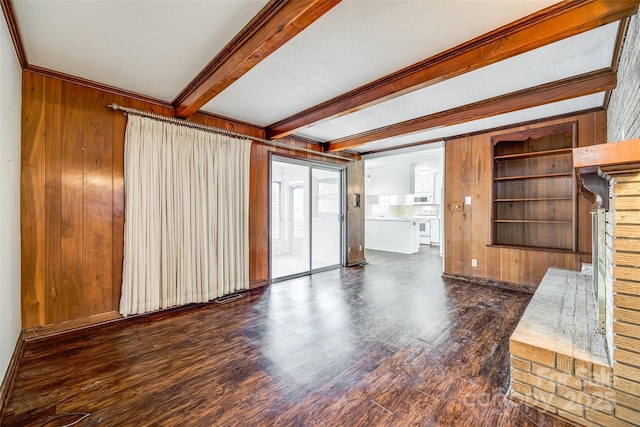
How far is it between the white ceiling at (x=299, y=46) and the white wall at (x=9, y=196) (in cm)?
30

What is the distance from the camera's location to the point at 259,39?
185 centimetres

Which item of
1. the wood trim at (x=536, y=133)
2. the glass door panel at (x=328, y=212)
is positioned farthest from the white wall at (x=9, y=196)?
the wood trim at (x=536, y=133)

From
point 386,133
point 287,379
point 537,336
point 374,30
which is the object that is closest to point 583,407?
point 537,336

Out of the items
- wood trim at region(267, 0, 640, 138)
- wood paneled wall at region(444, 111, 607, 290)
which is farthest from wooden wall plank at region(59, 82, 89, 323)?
wood paneled wall at region(444, 111, 607, 290)

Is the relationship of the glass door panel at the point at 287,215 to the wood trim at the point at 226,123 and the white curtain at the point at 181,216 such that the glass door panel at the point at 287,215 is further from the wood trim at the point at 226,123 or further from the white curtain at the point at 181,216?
the white curtain at the point at 181,216

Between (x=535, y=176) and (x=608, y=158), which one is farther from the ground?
(x=535, y=176)

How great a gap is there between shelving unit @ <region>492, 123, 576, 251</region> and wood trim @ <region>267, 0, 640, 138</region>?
8.57 feet

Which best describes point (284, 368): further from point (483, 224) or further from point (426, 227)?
point (426, 227)

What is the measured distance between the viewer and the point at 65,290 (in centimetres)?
263

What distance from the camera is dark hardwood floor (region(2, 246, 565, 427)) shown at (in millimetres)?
1587

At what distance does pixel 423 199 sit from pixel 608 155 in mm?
7393

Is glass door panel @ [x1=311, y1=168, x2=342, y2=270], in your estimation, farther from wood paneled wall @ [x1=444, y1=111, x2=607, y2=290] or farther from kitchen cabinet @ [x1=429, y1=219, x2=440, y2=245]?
kitchen cabinet @ [x1=429, y1=219, x2=440, y2=245]

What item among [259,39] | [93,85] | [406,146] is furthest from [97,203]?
[406,146]

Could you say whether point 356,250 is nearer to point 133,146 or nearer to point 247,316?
point 247,316
